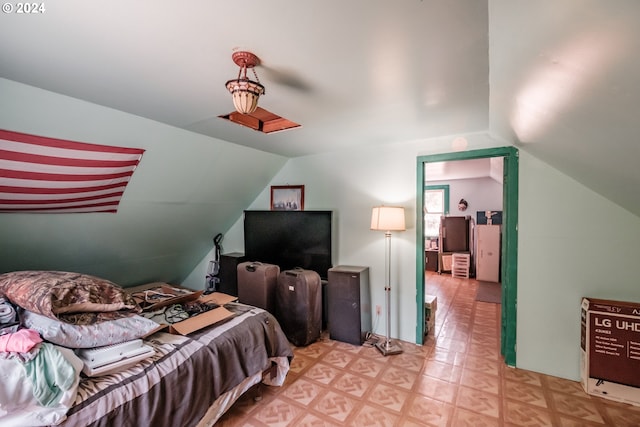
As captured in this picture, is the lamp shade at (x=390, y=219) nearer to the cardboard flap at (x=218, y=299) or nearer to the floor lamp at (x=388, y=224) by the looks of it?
the floor lamp at (x=388, y=224)

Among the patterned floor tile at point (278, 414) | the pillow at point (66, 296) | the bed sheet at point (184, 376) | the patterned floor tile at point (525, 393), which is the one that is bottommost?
the patterned floor tile at point (278, 414)

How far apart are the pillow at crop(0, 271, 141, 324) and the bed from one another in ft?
0.23

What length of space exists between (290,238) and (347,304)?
115 cm

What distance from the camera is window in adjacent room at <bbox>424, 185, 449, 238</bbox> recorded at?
23.3 feet

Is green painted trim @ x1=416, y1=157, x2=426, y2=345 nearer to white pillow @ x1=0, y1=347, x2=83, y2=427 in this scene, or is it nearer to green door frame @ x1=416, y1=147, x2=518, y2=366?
green door frame @ x1=416, y1=147, x2=518, y2=366

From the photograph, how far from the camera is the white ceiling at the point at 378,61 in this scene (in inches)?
37.5

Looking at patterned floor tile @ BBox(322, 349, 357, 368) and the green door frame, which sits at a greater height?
the green door frame

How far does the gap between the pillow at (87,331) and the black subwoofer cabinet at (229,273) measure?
2.29m

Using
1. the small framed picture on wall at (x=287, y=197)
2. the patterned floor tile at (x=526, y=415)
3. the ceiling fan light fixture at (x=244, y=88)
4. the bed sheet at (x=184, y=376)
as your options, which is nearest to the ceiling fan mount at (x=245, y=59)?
the ceiling fan light fixture at (x=244, y=88)

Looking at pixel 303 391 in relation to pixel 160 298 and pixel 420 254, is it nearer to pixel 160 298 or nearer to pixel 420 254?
pixel 160 298

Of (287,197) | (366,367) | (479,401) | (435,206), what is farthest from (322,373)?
(435,206)

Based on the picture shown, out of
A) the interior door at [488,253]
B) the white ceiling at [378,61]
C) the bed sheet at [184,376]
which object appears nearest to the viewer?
the white ceiling at [378,61]

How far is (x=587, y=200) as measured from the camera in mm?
2316

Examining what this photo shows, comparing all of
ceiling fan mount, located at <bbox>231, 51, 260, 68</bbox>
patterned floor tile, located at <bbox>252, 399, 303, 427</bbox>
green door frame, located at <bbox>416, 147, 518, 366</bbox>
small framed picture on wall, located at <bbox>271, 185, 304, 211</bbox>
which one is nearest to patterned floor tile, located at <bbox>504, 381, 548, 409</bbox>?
green door frame, located at <bbox>416, 147, 518, 366</bbox>
